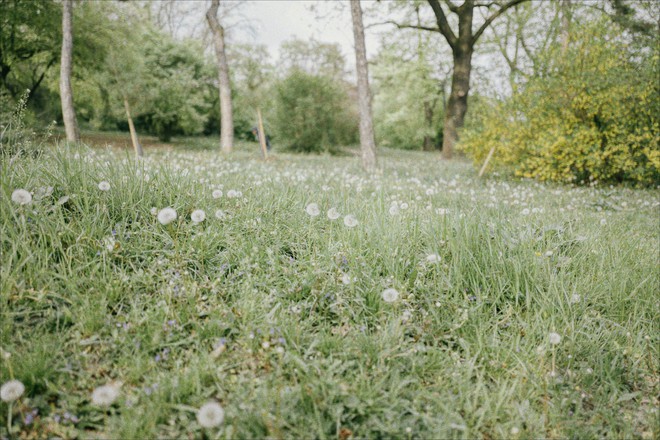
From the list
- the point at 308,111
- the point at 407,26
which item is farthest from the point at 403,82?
the point at 308,111

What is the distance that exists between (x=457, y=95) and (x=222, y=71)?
10.1m

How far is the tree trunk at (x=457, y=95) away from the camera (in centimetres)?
1582

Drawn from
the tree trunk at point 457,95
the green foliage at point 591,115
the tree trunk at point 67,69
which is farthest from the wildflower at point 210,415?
the tree trunk at point 457,95

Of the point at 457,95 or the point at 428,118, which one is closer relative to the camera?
the point at 457,95

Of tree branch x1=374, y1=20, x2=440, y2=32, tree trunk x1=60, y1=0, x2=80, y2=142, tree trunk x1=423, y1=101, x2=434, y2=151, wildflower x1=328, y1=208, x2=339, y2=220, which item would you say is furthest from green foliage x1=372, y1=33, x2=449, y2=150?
wildflower x1=328, y1=208, x2=339, y2=220

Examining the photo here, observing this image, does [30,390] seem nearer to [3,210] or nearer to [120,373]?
[120,373]

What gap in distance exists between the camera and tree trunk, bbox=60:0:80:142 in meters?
10.4

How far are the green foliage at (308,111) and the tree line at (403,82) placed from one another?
69 millimetres

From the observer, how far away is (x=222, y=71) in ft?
46.8

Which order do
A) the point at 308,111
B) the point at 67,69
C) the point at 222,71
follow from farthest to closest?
the point at 308,111 < the point at 222,71 < the point at 67,69

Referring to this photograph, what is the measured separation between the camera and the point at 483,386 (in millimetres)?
1825

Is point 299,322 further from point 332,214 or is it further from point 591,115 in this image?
point 591,115

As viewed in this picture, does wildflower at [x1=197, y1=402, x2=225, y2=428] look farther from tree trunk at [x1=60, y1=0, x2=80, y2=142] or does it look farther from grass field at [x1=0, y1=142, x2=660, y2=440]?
tree trunk at [x1=60, y1=0, x2=80, y2=142]

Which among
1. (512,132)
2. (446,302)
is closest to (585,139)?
(512,132)
